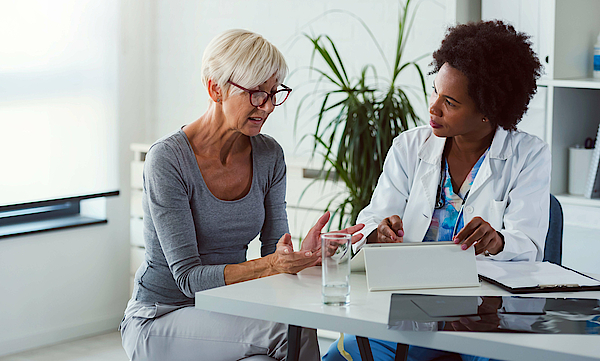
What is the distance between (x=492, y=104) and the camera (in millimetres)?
1964

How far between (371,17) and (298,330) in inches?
86.2

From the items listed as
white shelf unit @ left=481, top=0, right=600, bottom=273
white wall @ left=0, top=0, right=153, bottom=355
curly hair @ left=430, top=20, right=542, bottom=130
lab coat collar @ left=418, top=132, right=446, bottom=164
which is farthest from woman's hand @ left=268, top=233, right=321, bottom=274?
white wall @ left=0, top=0, right=153, bottom=355

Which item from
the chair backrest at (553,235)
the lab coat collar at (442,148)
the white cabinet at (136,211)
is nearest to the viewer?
the lab coat collar at (442,148)

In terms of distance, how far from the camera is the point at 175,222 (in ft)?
6.01

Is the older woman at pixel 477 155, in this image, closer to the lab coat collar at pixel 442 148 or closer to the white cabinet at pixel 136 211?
the lab coat collar at pixel 442 148

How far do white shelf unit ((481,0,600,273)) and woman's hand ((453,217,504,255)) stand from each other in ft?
2.98

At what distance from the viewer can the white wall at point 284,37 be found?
3.27m

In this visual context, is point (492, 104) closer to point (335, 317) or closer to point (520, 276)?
point (520, 276)

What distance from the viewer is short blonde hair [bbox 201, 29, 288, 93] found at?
191 centimetres

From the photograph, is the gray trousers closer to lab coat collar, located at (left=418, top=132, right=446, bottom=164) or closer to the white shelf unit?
lab coat collar, located at (left=418, top=132, right=446, bottom=164)

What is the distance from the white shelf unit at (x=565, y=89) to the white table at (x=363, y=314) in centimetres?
111

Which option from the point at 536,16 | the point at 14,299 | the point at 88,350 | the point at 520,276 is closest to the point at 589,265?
the point at 536,16

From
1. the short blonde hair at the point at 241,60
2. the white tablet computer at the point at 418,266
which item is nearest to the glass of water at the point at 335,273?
the white tablet computer at the point at 418,266

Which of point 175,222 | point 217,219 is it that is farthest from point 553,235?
point 175,222
